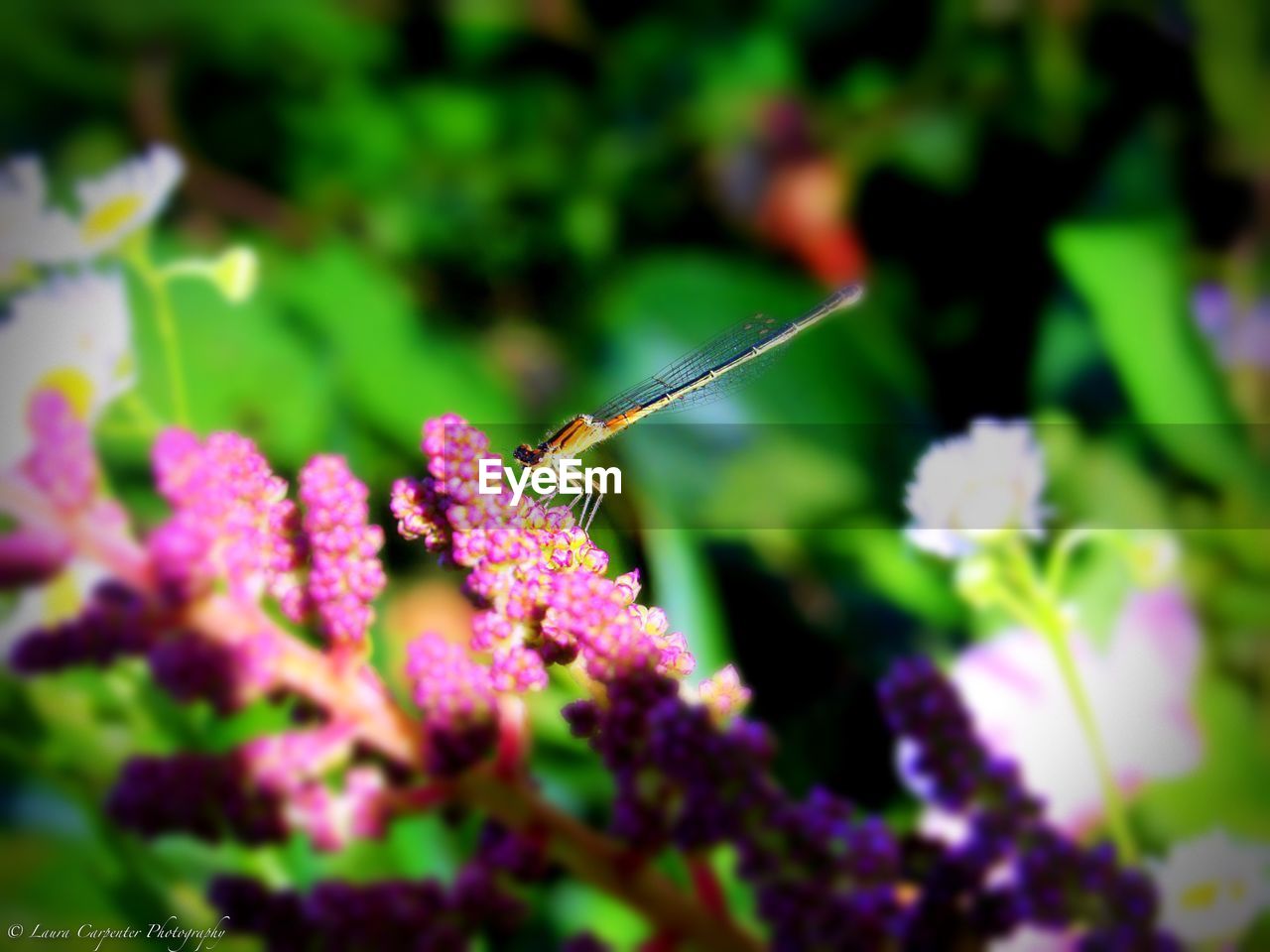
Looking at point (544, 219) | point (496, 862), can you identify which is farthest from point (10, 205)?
point (496, 862)

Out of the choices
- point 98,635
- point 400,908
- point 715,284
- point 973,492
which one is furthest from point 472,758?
point 715,284

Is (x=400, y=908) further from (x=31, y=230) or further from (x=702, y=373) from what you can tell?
(x=31, y=230)

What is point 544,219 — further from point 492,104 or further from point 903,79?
point 903,79

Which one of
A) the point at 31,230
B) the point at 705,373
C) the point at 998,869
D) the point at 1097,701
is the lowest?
the point at 998,869

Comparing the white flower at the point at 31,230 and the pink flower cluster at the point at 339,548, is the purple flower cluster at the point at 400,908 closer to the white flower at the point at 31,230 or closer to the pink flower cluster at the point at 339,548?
the pink flower cluster at the point at 339,548

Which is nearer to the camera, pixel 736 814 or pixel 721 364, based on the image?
pixel 736 814
